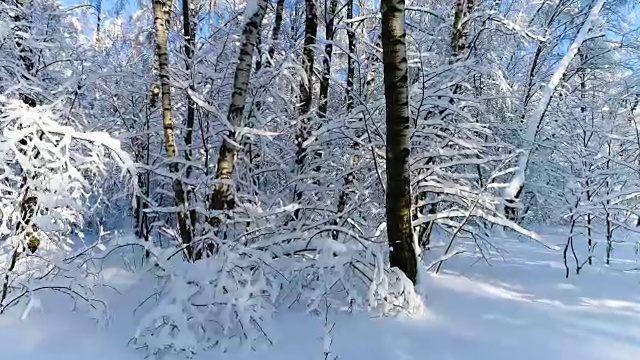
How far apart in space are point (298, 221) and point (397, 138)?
4.82 feet

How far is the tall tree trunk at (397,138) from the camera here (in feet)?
13.4

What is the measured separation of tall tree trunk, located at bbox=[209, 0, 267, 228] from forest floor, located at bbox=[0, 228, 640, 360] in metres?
1.16

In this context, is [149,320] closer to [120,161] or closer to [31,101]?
[120,161]

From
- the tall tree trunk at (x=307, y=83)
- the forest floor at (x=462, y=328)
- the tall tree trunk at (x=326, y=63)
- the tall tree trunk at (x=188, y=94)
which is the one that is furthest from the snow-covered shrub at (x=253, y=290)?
the tall tree trunk at (x=326, y=63)

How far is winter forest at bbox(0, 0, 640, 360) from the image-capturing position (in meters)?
3.66

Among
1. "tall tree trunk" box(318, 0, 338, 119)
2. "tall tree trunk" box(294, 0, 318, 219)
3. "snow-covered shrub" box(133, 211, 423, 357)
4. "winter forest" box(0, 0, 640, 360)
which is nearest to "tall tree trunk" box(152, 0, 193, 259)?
"winter forest" box(0, 0, 640, 360)

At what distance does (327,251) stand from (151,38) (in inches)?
208

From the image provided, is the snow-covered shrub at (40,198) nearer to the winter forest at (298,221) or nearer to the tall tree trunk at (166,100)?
the winter forest at (298,221)

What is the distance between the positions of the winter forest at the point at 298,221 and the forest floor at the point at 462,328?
0.05 feet

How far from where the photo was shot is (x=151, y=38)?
25.5ft

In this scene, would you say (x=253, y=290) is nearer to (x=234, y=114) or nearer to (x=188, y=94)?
(x=234, y=114)

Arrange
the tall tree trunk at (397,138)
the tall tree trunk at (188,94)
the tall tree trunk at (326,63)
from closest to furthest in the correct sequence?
1. the tall tree trunk at (397,138)
2. the tall tree trunk at (188,94)
3. the tall tree trunk at (326,63)

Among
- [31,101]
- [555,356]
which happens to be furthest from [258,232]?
[31,101]

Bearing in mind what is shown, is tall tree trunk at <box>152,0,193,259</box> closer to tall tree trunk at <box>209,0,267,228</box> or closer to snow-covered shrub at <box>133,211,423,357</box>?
tall tree trunk at <box>209,0,267,228</box>
